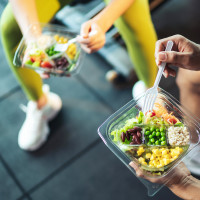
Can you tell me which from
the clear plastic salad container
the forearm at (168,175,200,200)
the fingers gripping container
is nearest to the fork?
the fingers gripping container

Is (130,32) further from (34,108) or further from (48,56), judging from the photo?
(34,108)

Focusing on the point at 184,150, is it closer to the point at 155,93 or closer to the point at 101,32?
the point at 155,93

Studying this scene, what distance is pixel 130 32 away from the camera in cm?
104

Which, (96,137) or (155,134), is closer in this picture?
(155,134)

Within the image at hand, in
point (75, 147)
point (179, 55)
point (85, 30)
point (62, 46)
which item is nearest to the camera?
point (179, 55)

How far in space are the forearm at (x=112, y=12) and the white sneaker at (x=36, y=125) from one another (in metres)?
0.52

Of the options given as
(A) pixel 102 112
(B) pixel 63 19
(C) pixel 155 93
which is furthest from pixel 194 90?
(B) pixel 63 19

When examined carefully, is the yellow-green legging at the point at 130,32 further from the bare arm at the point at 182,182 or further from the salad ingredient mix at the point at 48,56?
the bare arm at the point at 182,182

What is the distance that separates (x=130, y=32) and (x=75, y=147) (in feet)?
1.83

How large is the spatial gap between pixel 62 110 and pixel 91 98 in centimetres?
15

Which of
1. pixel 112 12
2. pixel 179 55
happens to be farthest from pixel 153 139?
pixel 112 12

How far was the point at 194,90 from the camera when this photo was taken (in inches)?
38.1

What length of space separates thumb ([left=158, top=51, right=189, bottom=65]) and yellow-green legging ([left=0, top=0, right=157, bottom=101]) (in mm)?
308

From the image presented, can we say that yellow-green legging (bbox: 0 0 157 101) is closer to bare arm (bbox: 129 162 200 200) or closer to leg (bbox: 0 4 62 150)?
leg (bbox: 0 4 62 150)
